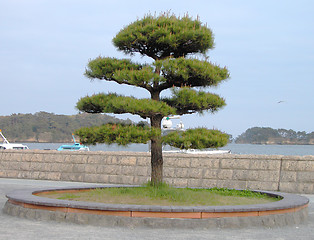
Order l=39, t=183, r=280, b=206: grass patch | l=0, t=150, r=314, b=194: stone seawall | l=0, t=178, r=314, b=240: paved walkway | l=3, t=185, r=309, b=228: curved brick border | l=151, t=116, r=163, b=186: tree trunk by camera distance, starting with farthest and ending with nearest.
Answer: l=0, t=150, r=314, b=194: stone seawall
l=151, t=116, r=163, b=186: tree trunk
l=39, t=183, r=280, b=206: grass patch
l=3, t=185, r=309, b=228: curved brick border
l=0, t=178, r=314, b=240: paved walkway

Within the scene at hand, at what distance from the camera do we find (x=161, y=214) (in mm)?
8469

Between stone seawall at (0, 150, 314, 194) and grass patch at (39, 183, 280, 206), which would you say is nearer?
grass patch at (39, 183, 280, 206)

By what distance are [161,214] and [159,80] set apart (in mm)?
3231

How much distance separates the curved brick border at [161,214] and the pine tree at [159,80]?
1807mm

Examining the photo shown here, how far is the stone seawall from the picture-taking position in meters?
16.0

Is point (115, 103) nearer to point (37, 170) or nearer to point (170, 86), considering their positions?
point (170, 86)

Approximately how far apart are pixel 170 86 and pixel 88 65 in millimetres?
2019

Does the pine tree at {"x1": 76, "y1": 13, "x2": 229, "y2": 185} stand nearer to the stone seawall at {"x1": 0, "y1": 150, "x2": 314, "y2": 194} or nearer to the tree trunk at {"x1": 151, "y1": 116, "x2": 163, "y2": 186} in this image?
the tree trunk at {"x1": 151, "y1": 116, "x2": 163, "y2": 186}

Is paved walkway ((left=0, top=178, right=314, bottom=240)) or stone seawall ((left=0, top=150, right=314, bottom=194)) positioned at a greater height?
stone seawall ((left=0, top=150, right=314, bottom=194))

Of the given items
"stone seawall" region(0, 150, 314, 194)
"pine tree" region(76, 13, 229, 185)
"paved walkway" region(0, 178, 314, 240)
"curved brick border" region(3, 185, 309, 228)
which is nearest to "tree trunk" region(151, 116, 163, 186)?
"pine tree" region(76, 13, 229, 185)

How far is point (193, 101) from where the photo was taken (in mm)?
10336

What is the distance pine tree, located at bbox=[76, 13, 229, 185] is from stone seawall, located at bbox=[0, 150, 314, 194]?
19.7ft

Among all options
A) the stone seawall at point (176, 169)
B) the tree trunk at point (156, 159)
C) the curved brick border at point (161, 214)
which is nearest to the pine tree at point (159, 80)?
the tree trunk at point (156, 159)

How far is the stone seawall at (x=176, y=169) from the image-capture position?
16.0 meters
